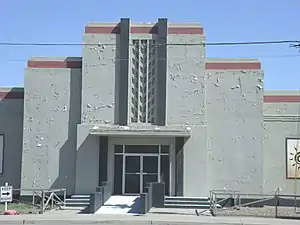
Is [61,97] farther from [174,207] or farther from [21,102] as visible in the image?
[174,207]

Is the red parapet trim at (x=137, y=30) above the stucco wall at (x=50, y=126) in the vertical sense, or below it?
Answer: above

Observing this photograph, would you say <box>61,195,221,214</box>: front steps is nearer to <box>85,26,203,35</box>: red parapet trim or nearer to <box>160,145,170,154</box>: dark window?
<box>160,145,170,154</box>: dark window

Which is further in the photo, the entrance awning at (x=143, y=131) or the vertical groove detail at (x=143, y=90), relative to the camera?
the vertical groove detail at (x=143, y=90)

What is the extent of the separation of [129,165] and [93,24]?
7.59 m

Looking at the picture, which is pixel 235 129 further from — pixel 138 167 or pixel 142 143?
pixel 138 167

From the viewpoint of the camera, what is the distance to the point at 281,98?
3055 cm

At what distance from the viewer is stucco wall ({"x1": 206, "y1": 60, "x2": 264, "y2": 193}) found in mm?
28453

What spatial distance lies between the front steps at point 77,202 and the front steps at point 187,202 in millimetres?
3865

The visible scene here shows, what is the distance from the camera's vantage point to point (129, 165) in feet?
95.0

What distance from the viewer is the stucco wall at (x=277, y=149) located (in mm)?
29750

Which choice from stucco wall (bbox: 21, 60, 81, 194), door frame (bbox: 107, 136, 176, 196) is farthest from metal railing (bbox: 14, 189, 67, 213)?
door frame (bbox: 107, 136, 176, 196)

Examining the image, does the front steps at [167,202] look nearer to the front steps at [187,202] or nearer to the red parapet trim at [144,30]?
the front steps at [187,202]

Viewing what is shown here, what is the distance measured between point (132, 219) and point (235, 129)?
9.72 m

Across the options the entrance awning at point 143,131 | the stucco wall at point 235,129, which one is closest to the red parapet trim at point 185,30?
the stucco wall at point 235,129
